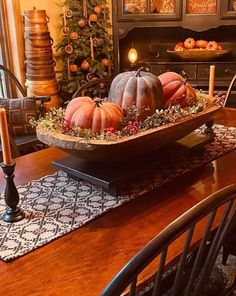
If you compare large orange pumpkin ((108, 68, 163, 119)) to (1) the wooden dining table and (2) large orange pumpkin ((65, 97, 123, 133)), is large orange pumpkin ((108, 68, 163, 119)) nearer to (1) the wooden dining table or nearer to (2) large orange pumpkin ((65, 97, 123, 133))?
(2) large orange pumpkin ((65, 97, 123, 133))

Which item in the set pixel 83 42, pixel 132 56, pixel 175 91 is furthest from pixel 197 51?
pixel 175 91

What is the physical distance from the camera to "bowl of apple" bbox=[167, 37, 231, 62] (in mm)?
3678

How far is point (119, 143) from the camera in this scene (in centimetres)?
130

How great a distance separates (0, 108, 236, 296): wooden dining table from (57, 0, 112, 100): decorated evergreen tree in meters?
2.35

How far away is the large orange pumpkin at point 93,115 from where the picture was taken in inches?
A: 53.4

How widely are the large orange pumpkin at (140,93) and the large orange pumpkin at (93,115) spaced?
0.28ft

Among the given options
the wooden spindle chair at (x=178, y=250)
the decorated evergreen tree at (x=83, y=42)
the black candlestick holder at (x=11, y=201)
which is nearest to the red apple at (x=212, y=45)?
the decorated evergreen tree at (x=83, y=42)

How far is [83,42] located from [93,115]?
2545mm

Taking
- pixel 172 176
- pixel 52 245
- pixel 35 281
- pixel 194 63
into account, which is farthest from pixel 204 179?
pixel 194 63

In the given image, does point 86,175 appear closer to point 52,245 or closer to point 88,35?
point 52,245

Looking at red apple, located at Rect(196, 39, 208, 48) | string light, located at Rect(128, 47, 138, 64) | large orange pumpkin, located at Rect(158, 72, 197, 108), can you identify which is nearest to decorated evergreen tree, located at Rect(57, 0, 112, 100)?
string light, located at Rect(128, 47, 138, 64)

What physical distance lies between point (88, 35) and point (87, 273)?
3044 millimetres

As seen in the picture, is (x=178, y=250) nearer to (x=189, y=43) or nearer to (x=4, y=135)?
(x=4, y=135)

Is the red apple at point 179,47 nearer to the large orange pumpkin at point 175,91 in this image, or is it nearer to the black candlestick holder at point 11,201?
the large orange pumpkin at point 175,91
